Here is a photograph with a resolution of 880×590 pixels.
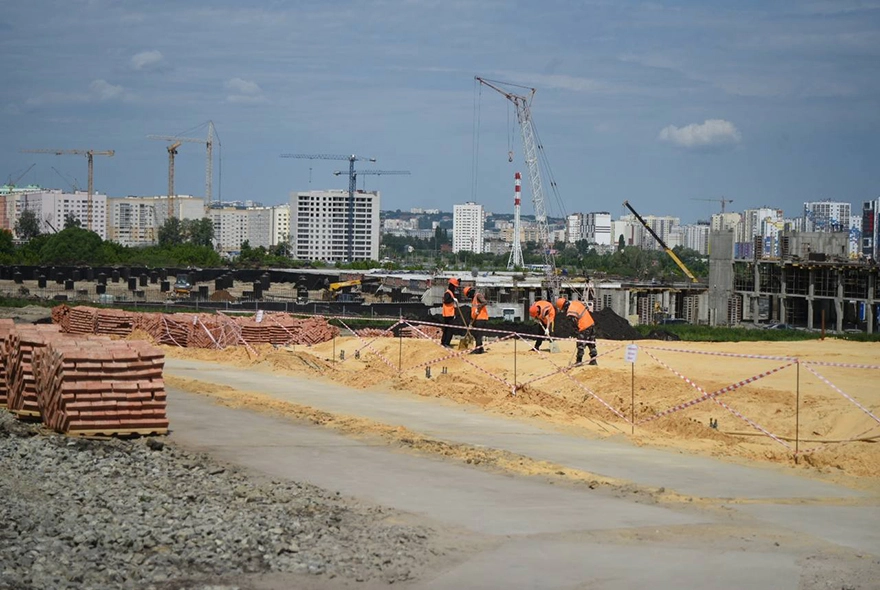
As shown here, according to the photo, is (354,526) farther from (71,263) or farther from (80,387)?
(71,263)

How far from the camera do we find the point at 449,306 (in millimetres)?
29109

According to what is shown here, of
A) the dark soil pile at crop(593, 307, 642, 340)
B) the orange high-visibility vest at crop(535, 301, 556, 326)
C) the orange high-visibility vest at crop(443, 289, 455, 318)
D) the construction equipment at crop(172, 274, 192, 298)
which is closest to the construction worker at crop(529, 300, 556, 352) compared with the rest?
the orange high-visibility vest at crop(535, 301, 556, 326)

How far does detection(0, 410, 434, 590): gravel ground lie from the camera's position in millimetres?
9789

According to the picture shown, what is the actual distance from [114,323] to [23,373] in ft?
74.1

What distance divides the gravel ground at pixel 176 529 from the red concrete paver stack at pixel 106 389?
2.09 metres

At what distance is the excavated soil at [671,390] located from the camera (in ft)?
59.3

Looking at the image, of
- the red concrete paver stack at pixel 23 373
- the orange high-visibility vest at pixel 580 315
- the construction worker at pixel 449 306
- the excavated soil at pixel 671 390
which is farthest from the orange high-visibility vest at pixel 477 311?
the red concrete paver stack at pixel 23 373

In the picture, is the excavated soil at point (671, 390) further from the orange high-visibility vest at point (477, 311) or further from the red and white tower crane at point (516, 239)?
the red and white tower crane at point (516, 239)

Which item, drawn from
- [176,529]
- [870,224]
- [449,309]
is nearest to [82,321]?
[449,309]

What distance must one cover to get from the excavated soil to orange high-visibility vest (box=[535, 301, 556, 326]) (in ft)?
3.00

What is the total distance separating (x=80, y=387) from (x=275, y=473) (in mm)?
4186

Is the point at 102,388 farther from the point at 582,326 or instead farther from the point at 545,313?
the point at 545,313

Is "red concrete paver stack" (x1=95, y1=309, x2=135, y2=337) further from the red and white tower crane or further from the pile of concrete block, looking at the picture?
the red and white tower crane

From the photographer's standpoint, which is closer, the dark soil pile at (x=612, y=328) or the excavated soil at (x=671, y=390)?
the excavated soil at (x=671, y=390)
